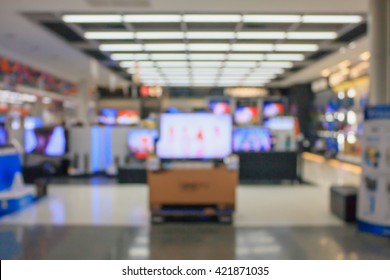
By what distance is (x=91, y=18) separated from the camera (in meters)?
8.76

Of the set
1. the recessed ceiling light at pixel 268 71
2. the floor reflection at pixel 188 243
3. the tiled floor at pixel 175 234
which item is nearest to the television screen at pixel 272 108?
the recessed ceiling light at pixel 268 71

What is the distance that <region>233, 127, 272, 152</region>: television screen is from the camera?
8.95 meters

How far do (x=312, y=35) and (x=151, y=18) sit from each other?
4.07 metres

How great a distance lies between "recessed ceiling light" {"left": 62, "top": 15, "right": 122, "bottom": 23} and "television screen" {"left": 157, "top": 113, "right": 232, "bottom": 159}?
4.14 m

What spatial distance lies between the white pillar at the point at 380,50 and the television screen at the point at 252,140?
10.3 feet

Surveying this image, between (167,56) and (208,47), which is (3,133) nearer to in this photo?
(208,47)

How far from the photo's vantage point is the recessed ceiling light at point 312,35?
33.2ft

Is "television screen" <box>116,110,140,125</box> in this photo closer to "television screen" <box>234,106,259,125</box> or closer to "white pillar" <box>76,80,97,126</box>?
"white pillar" <box>76,80,97,126</box>

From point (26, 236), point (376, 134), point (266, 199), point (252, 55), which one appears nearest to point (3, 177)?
point (26, 236)

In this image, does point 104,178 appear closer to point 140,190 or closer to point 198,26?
point 140,190

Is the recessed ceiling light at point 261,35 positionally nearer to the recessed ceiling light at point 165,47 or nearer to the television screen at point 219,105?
the recessed ceiling light at point 165,47

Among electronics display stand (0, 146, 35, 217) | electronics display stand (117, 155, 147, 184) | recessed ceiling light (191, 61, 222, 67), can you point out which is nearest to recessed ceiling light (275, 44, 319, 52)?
recessed ceiling light (191, 61, 222, 67)

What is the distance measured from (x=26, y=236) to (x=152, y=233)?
4.43ft

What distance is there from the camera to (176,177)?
5.32 m
